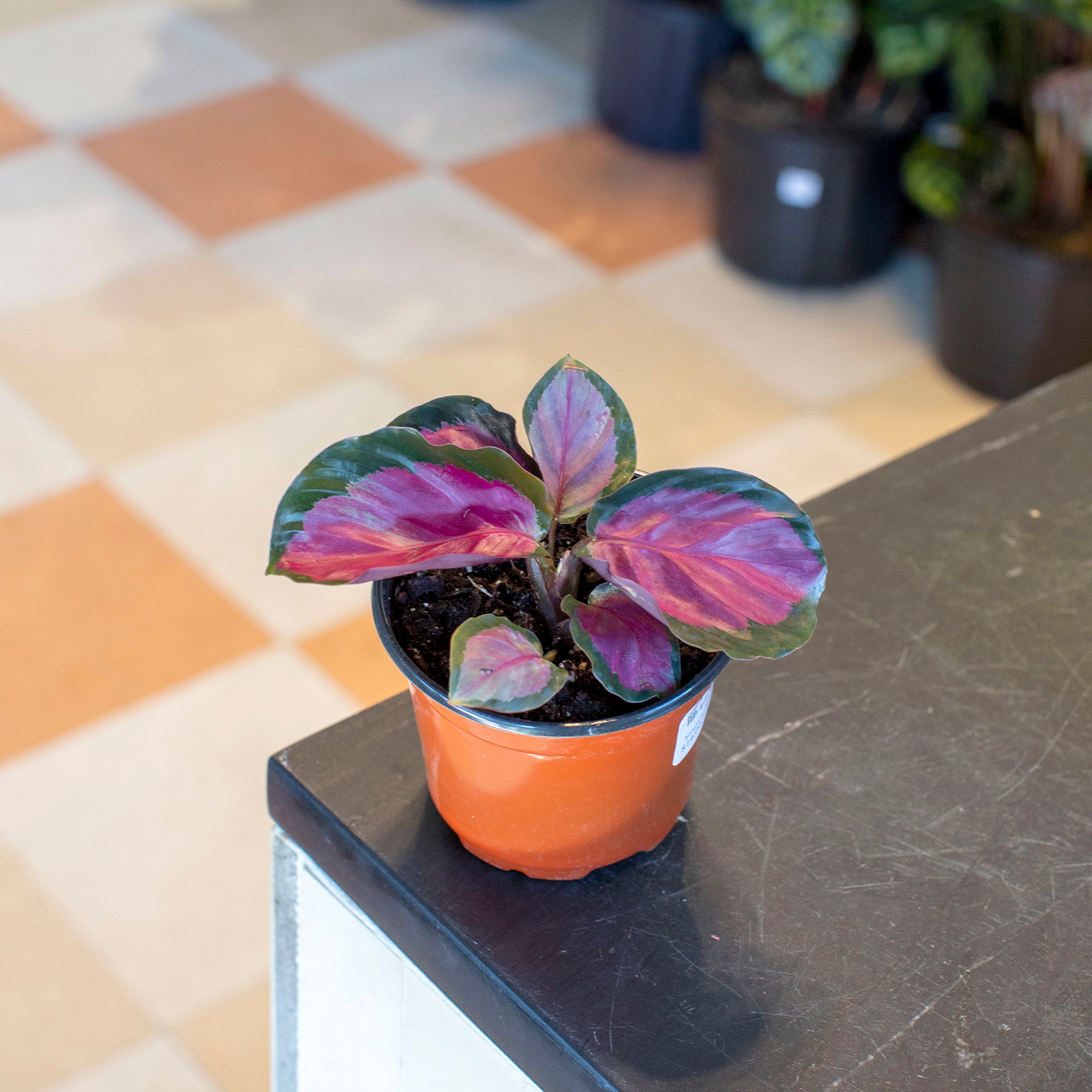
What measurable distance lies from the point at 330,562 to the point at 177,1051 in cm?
109

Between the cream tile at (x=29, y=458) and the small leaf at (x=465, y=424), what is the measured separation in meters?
1.70

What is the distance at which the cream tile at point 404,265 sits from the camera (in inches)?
105

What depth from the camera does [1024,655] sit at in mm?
908

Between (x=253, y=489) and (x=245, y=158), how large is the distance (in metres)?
1.14

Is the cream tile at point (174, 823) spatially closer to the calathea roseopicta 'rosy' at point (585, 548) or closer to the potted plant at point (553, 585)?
the potted plant at point (553, 585)

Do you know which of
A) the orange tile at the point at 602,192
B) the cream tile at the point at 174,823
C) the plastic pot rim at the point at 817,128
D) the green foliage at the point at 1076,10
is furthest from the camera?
the orange tile at the point at 602,192

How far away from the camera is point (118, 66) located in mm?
3416

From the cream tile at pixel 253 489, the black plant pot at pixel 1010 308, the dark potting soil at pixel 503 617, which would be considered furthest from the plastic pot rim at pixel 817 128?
the dark potting soil at pixel 503 617

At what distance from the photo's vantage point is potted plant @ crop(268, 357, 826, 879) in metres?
0.63

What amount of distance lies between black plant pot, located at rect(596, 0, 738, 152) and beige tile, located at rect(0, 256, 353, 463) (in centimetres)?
99

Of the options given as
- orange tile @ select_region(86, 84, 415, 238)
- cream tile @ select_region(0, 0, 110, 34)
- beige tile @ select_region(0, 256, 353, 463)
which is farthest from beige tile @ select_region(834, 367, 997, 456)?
cream tile @ select_region(0, 0, 110, 34)

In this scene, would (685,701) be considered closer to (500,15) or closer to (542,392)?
(542,392)

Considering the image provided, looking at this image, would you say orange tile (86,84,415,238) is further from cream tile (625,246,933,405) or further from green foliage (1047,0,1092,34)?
green foliage (1047,0,1092,34)

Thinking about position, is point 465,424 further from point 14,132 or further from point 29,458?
point 14,132
